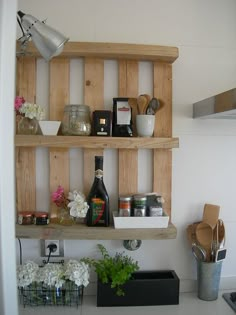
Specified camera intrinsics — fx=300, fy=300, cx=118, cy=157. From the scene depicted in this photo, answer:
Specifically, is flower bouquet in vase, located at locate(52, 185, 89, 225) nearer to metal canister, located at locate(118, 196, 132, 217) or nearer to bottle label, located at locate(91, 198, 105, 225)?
bottle label, located at locate(91, 198, 105, 225)

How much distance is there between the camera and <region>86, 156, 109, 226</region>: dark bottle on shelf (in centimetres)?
129

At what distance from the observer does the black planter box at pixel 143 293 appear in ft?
4.11

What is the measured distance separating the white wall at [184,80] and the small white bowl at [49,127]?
0.16 meters

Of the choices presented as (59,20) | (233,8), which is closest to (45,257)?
(59,20)

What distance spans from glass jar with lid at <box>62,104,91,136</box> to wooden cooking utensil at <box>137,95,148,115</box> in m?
0.22

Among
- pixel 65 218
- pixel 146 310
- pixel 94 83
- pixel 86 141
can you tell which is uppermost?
pixel 94 83

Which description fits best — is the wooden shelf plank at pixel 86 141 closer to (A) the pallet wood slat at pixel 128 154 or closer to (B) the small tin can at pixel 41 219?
(A) the pallet wood slat at pixel 128 154

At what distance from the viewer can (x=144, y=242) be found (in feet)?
4.59

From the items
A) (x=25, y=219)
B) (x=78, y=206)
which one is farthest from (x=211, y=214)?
(x=25, y=219)

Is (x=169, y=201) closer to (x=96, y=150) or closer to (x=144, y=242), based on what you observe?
(x=144, y=242)

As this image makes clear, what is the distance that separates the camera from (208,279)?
1.30 metres

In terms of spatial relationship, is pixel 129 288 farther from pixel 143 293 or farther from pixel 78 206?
pixel 78 206

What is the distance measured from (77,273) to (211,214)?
0.64m

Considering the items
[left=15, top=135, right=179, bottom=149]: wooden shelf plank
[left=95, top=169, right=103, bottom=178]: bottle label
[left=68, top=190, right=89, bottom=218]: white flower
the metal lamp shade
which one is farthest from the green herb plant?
the metal lamp shade
